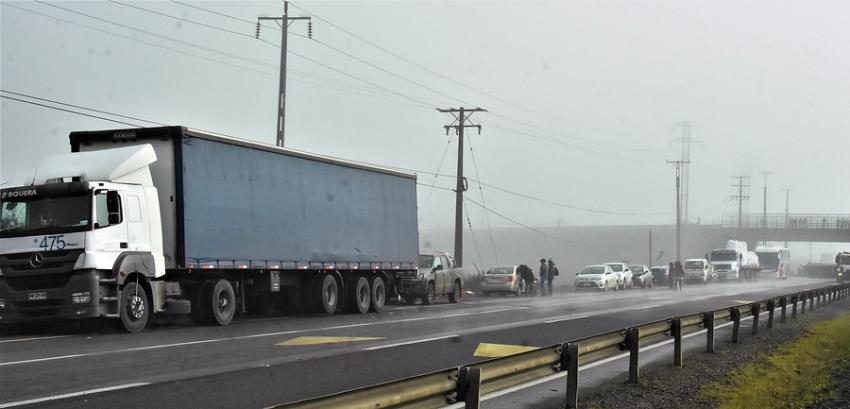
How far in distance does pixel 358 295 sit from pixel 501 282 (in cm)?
1846

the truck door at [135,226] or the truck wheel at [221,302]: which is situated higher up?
the truck door at [135,226]

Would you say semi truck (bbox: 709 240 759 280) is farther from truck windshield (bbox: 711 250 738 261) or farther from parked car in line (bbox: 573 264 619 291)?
parked car in line (bbox: 573 264 619 291)

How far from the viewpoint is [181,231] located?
1884 cm

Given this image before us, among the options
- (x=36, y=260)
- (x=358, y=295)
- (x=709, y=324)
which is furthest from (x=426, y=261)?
(x=709, y=324)

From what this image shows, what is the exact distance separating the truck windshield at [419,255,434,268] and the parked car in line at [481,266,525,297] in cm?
1174

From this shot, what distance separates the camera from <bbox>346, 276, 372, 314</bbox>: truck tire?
25.1 meters

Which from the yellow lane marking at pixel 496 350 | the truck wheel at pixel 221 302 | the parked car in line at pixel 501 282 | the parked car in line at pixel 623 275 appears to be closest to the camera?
the yellow lane marking at pixel 496 350

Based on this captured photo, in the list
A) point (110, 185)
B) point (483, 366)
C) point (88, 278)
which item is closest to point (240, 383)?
point (483, 366)

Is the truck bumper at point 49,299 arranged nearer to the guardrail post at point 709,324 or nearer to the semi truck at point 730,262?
the guardrail post at point 709,324

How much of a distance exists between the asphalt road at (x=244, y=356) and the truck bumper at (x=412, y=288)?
6537mm

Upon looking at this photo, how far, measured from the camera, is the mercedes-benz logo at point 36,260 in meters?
16.9

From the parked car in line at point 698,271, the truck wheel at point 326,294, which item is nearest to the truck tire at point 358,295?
the truck wheel at point 326,294

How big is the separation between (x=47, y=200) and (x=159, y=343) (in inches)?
168

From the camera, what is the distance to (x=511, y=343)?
51.7 ft
